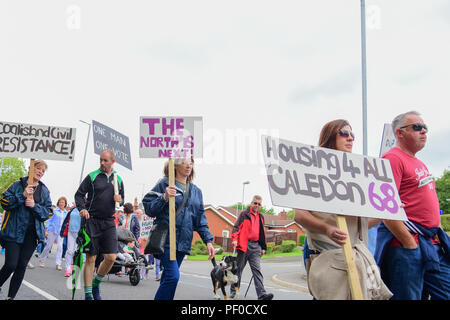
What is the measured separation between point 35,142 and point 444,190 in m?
94.6

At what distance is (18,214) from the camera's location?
18.4 feet

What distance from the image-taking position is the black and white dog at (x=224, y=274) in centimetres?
784

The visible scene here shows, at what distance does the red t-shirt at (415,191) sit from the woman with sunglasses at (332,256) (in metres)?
0.55

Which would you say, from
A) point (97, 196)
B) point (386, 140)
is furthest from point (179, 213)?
point (386, 140)

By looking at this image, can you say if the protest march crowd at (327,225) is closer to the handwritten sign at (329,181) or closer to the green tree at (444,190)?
the handwritten sign at (329,181)

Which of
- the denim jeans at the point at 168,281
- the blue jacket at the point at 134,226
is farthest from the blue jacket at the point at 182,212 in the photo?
the blue jacket at the point at 134,226

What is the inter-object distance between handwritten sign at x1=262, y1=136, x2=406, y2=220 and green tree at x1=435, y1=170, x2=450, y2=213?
298 ft

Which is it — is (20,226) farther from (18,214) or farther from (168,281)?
(168,281)

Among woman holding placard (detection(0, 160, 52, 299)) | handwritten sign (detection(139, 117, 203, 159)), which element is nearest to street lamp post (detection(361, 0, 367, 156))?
handwritten sign (detection(139, 117, 203, 159))

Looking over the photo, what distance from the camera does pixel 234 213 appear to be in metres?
75.3

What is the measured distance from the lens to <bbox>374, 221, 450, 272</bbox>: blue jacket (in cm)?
351
